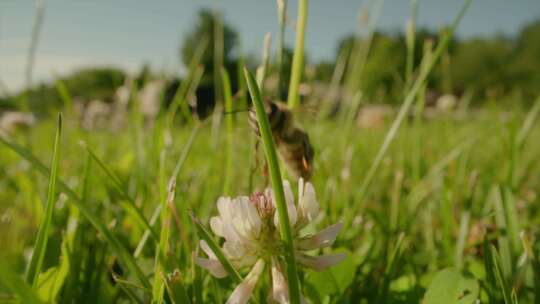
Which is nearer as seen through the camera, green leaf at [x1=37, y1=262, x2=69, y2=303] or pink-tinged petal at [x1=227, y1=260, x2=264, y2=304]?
pink-tinged petal at [x1=227, y1=260, x2=264, y2=304]

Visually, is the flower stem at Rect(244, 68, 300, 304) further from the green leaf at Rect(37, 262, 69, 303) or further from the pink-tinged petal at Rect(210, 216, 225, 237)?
the green leaf at Rect(37, 262, 69, 303)

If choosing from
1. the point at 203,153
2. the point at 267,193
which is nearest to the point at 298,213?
the point at 267,193

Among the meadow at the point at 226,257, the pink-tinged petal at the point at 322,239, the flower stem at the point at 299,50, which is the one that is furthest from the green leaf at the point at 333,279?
the flower stem at the point at 299,50

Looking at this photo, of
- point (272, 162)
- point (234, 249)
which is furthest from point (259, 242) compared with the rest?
point (272, 162)

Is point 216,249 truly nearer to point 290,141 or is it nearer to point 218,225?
point 218,225

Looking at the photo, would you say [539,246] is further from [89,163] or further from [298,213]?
[89,163]

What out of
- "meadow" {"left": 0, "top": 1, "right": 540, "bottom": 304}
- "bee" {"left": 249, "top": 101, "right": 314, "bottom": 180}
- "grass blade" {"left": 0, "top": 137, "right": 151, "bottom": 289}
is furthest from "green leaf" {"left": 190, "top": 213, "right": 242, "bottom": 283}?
"bee" {"left": 249, "top": 101, "right": 314, "bottom": 180}
